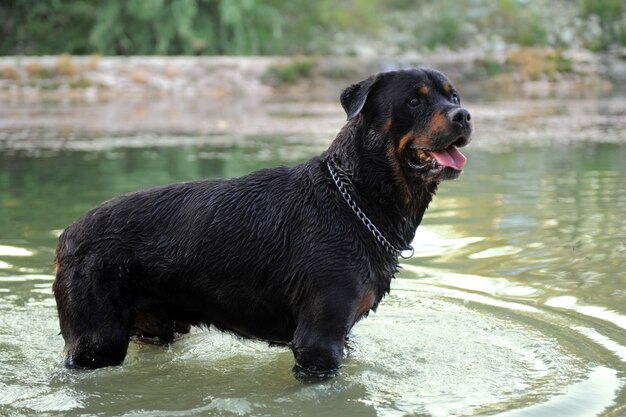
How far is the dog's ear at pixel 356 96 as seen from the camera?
5258 millimetres

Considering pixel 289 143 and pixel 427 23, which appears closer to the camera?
pixel 289 143

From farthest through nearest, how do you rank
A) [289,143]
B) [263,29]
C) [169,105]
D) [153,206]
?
[263,29] → [169,105] → [289,143] → [153,206]

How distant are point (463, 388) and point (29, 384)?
2.48m

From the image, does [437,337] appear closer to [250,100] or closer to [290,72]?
[250,100]

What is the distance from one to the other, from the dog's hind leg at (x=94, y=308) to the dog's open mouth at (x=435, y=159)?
5.83 ft

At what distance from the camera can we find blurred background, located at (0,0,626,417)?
17.3 ft

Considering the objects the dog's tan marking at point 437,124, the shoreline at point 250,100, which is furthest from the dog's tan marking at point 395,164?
the shoreline at point 250,100

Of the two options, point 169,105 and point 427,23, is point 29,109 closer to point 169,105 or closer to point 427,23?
point 169,105

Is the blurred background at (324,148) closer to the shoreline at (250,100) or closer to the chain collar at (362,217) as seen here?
the shoreline at (250,100)

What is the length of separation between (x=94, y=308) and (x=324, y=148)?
386 inches

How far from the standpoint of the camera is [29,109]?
22.0 metres

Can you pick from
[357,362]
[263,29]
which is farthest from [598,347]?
[263,29]

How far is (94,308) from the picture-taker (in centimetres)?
529

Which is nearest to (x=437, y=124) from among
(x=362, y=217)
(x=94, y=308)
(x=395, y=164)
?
(x=395, y=164)
